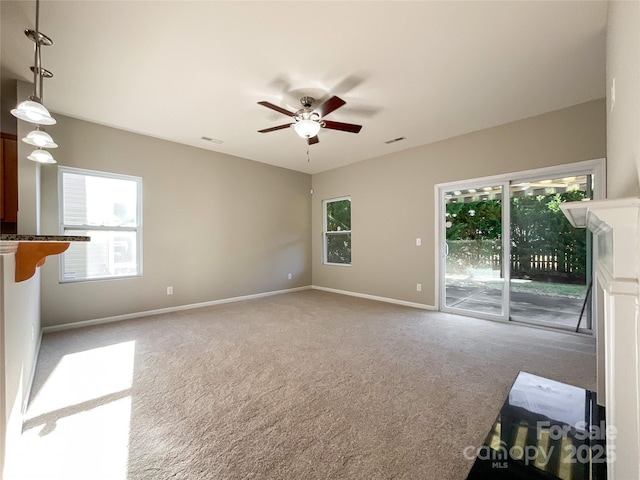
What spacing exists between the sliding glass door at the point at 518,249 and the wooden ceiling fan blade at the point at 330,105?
254 cm

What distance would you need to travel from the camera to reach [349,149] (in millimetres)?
4633

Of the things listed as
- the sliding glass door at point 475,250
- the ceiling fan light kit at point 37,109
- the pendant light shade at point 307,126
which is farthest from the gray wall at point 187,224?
the sliding glass door at point 475,250

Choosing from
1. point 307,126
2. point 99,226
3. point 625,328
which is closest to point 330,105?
point 307,126

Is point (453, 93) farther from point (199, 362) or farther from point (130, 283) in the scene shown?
point (130, 283)

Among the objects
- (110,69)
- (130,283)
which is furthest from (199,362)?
(110,69)

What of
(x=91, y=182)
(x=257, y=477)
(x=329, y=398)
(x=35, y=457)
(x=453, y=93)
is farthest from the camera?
(x=91, y=182)

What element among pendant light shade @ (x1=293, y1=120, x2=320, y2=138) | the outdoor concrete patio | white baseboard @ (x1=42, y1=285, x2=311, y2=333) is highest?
pendant light shade @ (x1=293, y1=120, x2=320, y2=138)

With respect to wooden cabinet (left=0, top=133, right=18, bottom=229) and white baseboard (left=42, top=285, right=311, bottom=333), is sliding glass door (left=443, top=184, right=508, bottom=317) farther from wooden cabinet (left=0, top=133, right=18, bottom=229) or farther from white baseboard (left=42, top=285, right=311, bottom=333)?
wooden cabinet (left=0, top=133, right=18, bottom=229)

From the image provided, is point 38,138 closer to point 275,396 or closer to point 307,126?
point 307,126

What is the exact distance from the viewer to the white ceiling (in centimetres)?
186

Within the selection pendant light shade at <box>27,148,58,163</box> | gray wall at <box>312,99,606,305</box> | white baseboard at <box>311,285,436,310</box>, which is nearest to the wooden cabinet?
pendant light shade at <box>27,148,58,163</box>

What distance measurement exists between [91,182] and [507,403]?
5.16 metres

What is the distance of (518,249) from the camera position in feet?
12.0

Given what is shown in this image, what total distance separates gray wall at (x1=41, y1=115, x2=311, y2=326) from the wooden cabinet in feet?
2.14
